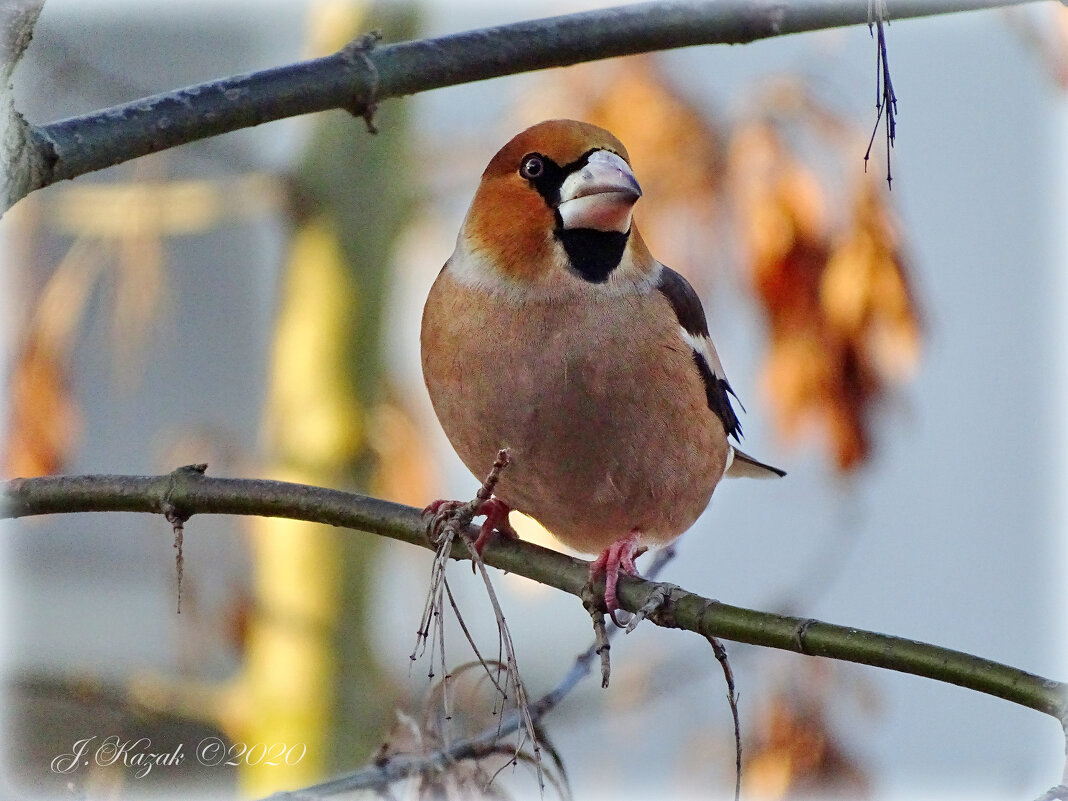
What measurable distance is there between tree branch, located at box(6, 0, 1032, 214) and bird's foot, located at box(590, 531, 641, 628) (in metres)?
0.93

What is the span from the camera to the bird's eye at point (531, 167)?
8.50ft

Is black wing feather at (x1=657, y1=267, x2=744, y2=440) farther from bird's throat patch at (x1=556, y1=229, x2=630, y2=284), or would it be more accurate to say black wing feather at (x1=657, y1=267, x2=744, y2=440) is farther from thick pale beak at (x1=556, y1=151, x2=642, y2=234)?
thick pale beak at (x1=556, y1=151, x2=642, y2=234)

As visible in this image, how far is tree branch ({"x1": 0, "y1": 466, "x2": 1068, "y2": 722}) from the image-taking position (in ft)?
5.35

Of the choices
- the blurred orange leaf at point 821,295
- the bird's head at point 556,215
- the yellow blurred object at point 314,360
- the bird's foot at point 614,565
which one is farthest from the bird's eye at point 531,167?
the yellow blurred object at point 314,360

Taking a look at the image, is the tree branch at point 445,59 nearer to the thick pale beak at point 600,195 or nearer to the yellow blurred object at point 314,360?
the thick pale beak at point 600,195

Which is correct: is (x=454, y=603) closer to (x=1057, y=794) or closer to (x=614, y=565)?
(x=614, y=565)

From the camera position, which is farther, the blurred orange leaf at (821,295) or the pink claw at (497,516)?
the blurred orange leaf at (821,295)

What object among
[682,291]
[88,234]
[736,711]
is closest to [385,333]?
[88,234]

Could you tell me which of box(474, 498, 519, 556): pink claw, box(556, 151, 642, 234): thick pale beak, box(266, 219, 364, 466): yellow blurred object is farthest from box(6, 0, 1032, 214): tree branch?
box(266, 219, 364, 466): yellow blurred object

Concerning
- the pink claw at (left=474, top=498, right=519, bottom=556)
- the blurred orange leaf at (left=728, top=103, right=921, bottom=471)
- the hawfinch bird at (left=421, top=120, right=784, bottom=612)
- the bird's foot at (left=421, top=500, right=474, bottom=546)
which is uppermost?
the blurred orange leaf at (left=728, top=103, right=921, bottom=471)

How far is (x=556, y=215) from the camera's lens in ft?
8.43

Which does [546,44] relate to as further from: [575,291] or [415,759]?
[415,759]

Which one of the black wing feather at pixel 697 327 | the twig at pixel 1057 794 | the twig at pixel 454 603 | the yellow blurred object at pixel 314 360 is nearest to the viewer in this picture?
the twig at pixel 1057 794

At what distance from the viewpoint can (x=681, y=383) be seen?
266cm
